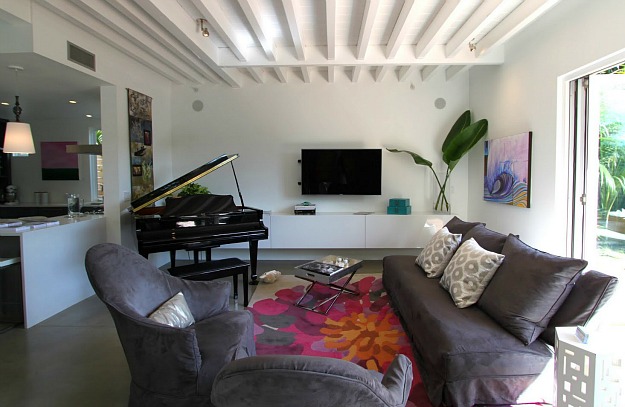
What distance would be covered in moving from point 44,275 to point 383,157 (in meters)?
4.57

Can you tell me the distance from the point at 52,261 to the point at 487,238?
4152 millimetres

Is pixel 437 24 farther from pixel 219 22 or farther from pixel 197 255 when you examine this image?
pixel 197 255

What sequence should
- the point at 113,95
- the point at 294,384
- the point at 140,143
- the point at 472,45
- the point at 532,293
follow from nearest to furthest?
the point at 294,384 → the point at 532,293 → the point at 113,95 → the point at 472,45 → the point at 140,143

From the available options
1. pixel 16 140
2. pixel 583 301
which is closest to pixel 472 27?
pixel 583 301

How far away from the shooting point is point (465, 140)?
5.02 metres

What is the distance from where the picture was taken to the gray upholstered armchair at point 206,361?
1000 millimetres

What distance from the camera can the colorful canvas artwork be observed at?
668cm

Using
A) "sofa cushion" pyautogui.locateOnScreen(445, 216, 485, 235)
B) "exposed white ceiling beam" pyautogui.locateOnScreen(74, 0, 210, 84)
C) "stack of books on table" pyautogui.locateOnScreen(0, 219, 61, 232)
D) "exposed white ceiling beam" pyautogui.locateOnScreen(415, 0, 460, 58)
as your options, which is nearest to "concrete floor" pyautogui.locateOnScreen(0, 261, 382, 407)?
"stack of books on table" pyautogui.locateOnScreen(0, 219, 61, 232)

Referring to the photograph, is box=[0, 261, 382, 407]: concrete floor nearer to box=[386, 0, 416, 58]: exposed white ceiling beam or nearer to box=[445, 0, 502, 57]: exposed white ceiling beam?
box=[386, 0, 416, 58]: exposed white ceiling beam

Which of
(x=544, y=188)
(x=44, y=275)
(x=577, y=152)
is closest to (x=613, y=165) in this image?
(x=577, y=152)

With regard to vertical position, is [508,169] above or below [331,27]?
below

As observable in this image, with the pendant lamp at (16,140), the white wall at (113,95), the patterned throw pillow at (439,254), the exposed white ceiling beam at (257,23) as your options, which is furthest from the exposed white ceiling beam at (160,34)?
the patterned throw pillow at (439,254)

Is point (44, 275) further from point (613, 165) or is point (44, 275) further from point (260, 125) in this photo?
point (613, 165)

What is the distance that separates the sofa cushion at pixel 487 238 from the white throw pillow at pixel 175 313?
2.38m
